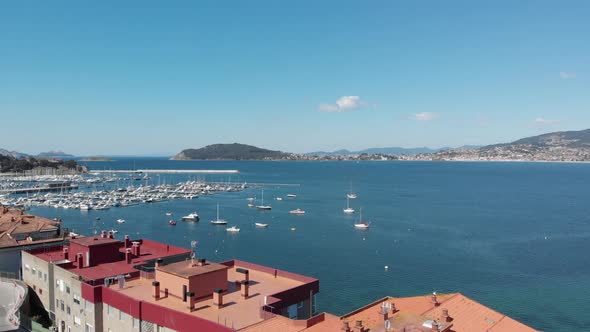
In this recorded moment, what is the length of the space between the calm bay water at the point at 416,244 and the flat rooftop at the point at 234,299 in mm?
17384

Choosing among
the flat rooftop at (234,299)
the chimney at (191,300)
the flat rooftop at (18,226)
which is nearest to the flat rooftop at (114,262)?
the flat rooftop at (234,299)

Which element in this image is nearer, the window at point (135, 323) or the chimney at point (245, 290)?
the window at point (135, 323)

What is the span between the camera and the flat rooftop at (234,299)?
1836 cm

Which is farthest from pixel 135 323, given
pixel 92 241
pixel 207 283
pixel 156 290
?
pixel 92 241

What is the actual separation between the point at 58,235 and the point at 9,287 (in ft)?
28.2

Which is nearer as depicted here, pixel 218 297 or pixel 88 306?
pixel 218 297

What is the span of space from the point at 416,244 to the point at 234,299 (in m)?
53.5

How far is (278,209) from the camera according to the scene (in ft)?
369

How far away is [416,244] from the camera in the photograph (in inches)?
2729

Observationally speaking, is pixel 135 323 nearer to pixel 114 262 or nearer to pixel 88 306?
pixel 88 306

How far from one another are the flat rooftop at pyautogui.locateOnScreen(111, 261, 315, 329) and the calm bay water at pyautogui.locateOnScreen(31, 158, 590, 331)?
684 inches

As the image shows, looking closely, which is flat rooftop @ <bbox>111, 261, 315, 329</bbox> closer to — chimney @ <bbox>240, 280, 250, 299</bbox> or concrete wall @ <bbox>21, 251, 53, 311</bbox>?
chimney @ <bbox>240, 280, 250, 299</bbox>

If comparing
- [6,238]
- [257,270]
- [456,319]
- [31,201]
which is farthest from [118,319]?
[31,201]

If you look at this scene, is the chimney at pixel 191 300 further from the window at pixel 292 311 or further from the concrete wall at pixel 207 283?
the window at pixel 292 311
